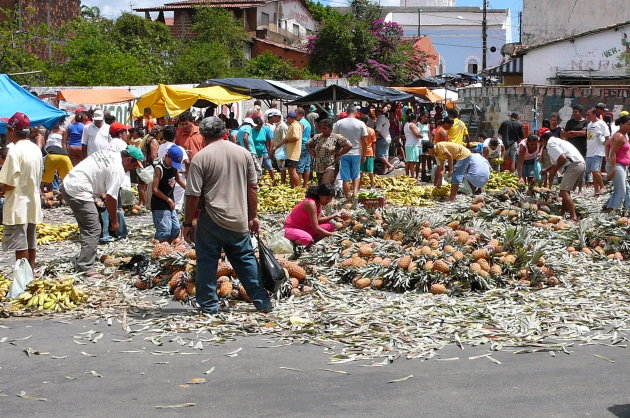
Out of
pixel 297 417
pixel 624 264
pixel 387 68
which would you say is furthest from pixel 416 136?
pixel 387 68

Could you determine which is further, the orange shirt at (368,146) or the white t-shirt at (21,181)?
the orange shirt at (368,146)

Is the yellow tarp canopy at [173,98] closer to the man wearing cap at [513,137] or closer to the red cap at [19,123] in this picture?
the man wearing cap at [513,137]

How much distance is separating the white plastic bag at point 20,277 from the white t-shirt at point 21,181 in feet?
1.58

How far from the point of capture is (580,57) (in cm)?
3133

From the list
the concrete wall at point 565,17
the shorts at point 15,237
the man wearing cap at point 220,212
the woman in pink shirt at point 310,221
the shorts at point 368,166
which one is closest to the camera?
the man wearing cap at point 220,212

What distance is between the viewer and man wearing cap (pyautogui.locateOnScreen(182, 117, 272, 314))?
286 inches

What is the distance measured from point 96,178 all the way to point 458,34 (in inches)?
3111

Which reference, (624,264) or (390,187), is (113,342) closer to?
(624,264)

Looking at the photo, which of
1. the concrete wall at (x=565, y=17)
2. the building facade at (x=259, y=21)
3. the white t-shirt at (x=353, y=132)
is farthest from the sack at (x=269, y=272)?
the building facade at (x=259, y=21)

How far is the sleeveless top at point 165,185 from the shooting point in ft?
32.9

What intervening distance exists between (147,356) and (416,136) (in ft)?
47.8

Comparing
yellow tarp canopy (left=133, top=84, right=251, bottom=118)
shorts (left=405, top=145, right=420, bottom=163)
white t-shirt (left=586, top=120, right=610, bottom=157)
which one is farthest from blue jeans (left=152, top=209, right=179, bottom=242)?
shorts (left=405, top=145, right=420, bottom=163)

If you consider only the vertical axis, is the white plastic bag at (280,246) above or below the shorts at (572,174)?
below

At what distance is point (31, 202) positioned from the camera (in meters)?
8.50
